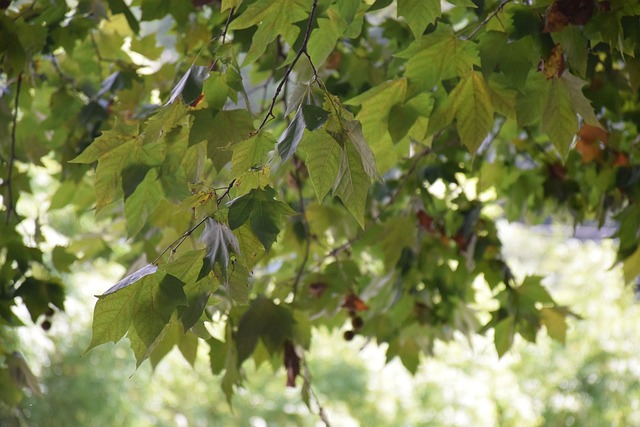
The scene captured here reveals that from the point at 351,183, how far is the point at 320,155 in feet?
0.11

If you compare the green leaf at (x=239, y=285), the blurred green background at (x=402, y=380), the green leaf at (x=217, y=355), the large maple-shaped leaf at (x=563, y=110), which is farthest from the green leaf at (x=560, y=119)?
the blurred green background at (x=402, y=380)

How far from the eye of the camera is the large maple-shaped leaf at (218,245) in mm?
623

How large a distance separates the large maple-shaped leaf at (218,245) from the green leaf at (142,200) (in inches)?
8.4

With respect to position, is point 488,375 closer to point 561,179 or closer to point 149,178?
point 561,179

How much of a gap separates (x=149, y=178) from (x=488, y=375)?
12.9 ft

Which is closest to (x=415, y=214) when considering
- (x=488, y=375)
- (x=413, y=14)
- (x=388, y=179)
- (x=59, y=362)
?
(x=388, y=179)

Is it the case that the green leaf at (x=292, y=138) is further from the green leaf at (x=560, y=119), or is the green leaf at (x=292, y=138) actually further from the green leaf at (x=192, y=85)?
the green leaf at (x=560, y=119)

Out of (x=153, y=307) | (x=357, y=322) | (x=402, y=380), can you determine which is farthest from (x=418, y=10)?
(x=402, y=380)

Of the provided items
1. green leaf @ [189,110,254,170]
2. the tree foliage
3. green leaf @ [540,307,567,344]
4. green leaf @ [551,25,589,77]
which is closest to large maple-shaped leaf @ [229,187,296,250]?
the tree foliage

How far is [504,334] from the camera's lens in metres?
1.25

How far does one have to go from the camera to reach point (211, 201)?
2.31ft

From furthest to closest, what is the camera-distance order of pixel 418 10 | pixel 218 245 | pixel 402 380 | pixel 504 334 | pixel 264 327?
pixel 402 380
pixel 504 334
pixel 264 327
pixel 418 10
pixel 218 245

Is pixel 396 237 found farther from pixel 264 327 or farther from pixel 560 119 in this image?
pixel 560 119

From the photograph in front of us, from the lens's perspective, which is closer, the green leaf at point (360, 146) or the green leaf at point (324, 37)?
the green leaf at point (360, 146)
